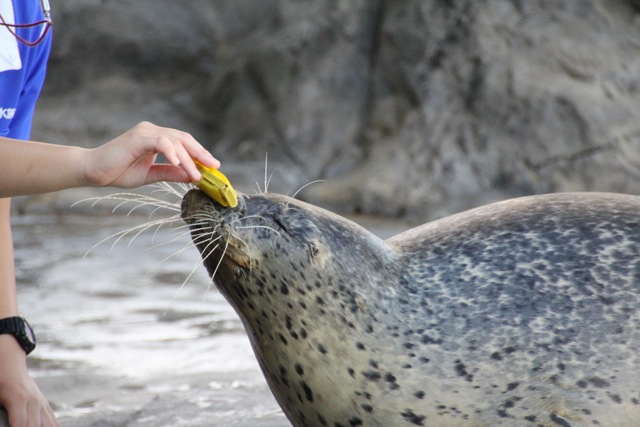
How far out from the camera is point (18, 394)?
2783 millimetres

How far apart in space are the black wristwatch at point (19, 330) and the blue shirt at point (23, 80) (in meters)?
0.54

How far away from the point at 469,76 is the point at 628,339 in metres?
6.43

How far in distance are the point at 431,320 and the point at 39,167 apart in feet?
3.26

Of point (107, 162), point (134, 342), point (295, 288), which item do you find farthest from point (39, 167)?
point (134, 342)

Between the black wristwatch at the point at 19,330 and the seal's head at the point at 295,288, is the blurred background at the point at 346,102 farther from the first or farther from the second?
the seal's head at the point at 295,288

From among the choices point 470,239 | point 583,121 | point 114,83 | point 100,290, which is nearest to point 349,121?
point 583,121

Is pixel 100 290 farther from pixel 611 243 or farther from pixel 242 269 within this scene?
pixel 611 243

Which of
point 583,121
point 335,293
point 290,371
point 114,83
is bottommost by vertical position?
point 290,371

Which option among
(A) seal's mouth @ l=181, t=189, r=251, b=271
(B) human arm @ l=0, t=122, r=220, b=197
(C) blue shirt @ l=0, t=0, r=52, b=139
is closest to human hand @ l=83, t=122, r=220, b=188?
(B) human arm @ l=0, t=122, r=220, b=197

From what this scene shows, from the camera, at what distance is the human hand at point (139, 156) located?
208 cm

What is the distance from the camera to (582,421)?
2324mm

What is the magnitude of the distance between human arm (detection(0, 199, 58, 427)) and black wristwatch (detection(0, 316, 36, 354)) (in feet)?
0.05

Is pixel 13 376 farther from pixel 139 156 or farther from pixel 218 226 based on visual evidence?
pixel 139 156

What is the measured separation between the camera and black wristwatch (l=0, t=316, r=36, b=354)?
9.41 ft
